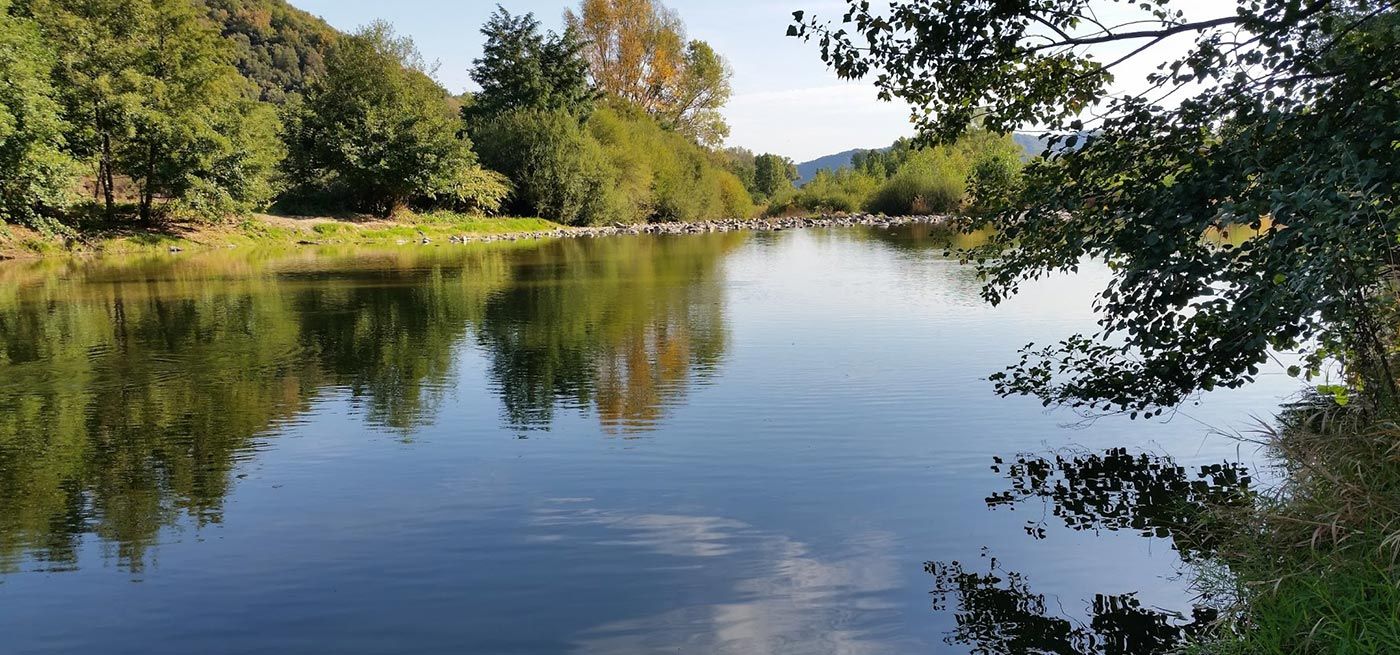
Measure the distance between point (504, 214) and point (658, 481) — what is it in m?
52.9

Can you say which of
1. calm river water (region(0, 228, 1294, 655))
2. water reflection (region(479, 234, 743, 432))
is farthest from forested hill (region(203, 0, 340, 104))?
calm river water (region(0, 228, 1294, 655))

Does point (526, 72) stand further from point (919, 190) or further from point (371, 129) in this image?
point (919, 190)

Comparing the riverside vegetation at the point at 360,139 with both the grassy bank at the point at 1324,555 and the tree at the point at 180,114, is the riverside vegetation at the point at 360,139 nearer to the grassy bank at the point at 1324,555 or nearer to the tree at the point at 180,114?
the tree at the point at 180,114


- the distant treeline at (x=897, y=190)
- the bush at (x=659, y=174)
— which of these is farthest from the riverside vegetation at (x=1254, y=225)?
the distant treeline at (x=897, y=190)

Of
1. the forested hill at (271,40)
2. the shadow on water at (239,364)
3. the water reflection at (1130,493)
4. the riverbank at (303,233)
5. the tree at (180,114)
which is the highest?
the forested hill at (271,40)

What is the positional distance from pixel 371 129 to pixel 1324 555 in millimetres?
50814

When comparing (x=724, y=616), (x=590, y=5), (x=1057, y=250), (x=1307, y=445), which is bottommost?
(x=724, y=616)

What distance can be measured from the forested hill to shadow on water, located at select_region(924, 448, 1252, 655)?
118m

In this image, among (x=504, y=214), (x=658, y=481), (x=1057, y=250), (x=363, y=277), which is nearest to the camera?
(x=1057, y=250)

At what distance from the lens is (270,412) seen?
11375 mm

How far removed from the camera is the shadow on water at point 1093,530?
18.1 feet

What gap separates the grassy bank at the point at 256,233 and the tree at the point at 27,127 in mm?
1619

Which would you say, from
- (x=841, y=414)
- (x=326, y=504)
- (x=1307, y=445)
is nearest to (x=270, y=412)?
(x=326, y=504)

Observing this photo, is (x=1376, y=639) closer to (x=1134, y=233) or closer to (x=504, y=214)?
(x=1134, y=233)
